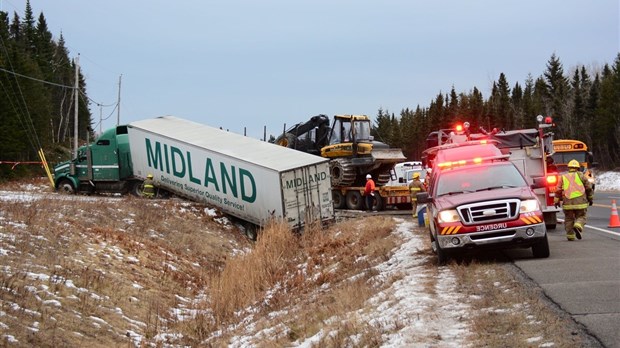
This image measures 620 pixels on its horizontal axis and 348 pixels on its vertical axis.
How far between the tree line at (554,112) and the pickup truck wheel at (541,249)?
6378 cm

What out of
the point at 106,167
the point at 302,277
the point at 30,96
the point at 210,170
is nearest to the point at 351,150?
the point at 210,170

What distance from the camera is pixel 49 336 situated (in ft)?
34.6

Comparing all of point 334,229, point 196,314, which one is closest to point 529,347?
point 196,314

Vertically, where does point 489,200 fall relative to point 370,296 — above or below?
above

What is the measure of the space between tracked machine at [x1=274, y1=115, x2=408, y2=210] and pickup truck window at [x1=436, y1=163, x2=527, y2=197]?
18.8 meters

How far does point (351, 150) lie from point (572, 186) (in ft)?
63.0

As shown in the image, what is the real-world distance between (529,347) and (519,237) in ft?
17.2

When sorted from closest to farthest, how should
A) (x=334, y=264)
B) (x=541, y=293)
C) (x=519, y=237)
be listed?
(x=541, y=293)
(x=519, y=237)
(x=334, y=264)

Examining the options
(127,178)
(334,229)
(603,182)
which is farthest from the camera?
(603,182)

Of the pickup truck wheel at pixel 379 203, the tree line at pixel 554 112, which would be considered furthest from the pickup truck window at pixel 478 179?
the tree line at pixel 554 112

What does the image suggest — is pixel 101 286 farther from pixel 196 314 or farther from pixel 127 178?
pixel 127 178

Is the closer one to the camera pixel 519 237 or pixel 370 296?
pixel 370 296

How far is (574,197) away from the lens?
14.7 m

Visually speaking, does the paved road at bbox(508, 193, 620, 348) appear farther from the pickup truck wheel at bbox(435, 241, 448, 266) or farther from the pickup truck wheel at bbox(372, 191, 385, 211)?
the pickup truck wheel at bbox(372, 191, 385, 211)
